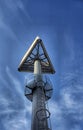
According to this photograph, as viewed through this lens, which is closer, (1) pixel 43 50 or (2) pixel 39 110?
(2) pixel 39 110

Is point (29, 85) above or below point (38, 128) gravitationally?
above

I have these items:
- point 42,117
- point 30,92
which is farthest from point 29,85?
point 42,117

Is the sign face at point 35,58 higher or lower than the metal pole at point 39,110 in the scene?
higher

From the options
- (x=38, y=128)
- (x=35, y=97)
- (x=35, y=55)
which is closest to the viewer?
(x=38, y=128)

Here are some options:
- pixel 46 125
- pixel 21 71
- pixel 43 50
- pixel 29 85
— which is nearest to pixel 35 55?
pixel 43 50

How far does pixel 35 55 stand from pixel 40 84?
27.4ft

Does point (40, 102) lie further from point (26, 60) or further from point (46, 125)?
point (26, 60)

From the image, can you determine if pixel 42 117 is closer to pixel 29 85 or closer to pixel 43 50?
pixel 29 85

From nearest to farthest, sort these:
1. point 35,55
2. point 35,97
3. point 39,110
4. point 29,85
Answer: point 39,110
point 35,97
point 29,85
point 35,55

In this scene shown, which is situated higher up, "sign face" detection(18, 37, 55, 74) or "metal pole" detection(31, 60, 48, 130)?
"sign face" detection(18, 37, 55, 74)

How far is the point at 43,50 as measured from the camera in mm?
31516

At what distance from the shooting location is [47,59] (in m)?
32.2

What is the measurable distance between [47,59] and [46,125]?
1413 cm

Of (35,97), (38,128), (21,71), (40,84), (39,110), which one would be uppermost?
(21,71)
